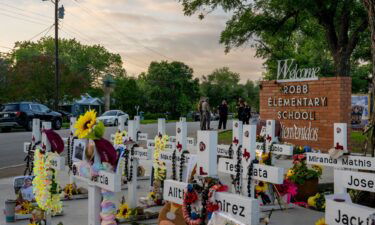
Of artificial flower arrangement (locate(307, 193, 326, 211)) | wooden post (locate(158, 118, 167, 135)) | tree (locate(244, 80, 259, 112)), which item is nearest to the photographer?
artificial flower arrangement (locate(307, 193, 326, 211))

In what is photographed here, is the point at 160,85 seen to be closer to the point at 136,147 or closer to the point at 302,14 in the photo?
the point at 302,14

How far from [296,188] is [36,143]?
13.3 feet

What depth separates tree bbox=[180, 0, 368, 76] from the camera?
758 inches

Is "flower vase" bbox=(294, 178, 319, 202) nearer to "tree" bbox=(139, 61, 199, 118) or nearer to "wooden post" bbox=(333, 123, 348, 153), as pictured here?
"wooden post" bbox=(333, 123, 348, 153)

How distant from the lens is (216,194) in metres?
3.48

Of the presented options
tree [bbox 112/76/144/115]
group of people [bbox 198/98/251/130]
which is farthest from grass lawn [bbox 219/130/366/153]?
tree [bbox 112/76/144/115]

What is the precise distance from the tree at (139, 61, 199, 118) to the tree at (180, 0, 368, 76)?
37.8m

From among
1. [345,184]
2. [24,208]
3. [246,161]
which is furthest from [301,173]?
[24,208]

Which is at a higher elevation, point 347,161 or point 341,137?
point 341,137

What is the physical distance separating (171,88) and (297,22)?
42643 mm

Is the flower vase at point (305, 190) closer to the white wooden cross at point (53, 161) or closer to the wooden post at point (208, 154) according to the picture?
the white wooden cross at point (53, 161)

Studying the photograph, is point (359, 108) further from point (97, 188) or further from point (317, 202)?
point (97, 188)

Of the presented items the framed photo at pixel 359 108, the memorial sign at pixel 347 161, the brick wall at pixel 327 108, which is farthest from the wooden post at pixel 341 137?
the framed photo at pixel 359 108

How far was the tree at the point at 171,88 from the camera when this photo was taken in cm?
6309
